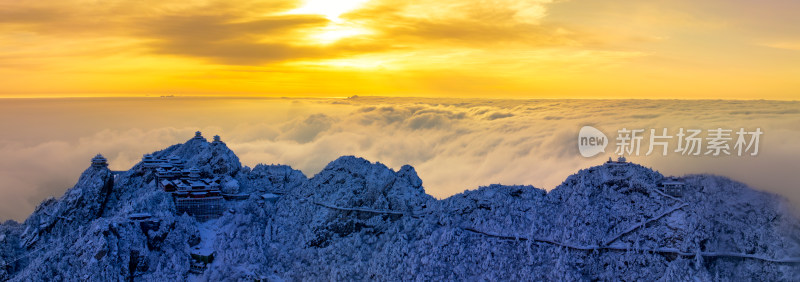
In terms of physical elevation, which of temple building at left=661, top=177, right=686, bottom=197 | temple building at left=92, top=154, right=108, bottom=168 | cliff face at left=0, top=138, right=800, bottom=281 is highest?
temple building at left=661, top=177, right=686, bottom=197

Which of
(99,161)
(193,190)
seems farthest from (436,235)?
(99,161)

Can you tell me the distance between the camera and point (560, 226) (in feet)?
136

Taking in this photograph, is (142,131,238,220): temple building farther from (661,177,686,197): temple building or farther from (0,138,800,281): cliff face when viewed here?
(661,177,686,197): temple building

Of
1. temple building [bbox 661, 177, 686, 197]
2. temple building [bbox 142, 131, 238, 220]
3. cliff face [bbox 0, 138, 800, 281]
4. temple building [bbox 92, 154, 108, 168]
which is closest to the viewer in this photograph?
cliff face [bbox 0, 138, 800, 281]

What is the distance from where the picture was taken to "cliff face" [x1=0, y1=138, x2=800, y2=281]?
125 ft

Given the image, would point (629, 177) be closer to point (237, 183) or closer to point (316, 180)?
point (316, 180)

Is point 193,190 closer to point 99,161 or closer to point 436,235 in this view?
point 99,161

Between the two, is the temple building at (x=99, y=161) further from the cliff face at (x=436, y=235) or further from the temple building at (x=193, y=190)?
the temple building at (x=193, y=190)

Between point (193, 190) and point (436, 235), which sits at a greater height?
point (193, 190)

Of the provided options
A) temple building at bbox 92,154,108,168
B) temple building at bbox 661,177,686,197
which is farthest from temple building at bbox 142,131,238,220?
temple building at bbox 661,177,686,197

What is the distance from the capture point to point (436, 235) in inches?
1689

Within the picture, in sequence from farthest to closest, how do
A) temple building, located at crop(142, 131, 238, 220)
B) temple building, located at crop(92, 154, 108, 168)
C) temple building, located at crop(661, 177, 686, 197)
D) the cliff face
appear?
temple building, located at crop(92, 154, 108, 168)
temple building, located at crop(142, 131, 238, 220)
temple building, located at crop(661, 177, 686, 197)
the cliff face

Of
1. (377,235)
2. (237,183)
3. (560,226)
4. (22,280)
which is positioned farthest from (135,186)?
(560,226)

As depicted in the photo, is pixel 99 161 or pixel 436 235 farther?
pixel 99 161
